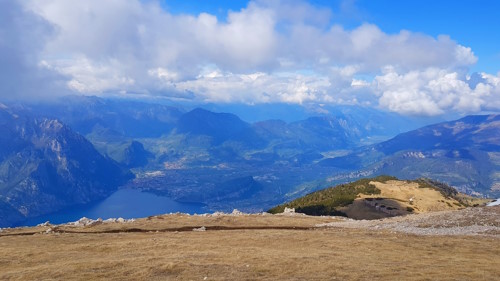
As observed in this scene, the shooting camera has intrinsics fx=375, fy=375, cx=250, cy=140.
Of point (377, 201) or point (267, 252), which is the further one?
point (377, 201)

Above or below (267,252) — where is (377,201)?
above

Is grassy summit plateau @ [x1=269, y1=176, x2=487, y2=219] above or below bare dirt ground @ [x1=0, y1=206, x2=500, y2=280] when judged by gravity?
above

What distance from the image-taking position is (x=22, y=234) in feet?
169

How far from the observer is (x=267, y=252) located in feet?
112

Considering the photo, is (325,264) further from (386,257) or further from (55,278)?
(55,278)

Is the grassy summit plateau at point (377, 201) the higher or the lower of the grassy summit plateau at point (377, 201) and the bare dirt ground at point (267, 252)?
the higher

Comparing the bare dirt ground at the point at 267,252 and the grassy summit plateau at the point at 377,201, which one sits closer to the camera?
the bare dirt ground at the point at 267,252

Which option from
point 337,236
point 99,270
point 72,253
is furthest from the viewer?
point 337,236

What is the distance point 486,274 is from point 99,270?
28309 millimetres

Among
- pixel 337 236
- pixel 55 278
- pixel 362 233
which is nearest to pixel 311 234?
pixel 337 236

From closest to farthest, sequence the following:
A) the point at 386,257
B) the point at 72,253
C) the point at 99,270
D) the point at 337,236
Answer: the point at 99,270 → the point at 386,257 → the point at 72,253 → the point at 337,236

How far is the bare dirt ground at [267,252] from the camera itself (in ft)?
89.9

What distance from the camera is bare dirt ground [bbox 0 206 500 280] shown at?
2741 centimetres

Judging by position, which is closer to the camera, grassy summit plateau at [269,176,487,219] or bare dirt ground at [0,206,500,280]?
bare dirt ground at [0,206,500,280]
